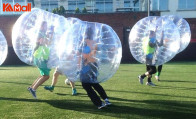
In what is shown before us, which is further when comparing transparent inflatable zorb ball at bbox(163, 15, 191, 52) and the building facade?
the building facade

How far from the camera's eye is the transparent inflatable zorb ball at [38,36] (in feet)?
18.0

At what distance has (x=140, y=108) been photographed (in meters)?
5.46

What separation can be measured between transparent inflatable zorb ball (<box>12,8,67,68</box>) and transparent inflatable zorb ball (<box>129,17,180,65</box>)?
272 cm

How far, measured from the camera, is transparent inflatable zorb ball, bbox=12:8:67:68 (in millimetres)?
5500

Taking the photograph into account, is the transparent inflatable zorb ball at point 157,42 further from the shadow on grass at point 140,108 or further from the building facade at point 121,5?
the building facade at point 121,5

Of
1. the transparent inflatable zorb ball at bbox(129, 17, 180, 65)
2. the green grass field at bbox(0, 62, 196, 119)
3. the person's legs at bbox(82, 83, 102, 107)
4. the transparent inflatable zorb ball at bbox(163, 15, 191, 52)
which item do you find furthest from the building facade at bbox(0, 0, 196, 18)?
the person's legs at bbox(82, 83, 102, 107)

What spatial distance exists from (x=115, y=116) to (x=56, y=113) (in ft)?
3.78

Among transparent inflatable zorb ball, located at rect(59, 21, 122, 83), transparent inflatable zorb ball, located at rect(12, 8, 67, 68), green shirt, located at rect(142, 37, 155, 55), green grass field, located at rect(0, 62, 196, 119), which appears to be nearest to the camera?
transparent inflatable zorb ball, located at rect(59, 21, 122, 83)

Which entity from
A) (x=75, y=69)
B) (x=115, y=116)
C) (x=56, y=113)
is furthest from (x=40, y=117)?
(x=115, y=116)

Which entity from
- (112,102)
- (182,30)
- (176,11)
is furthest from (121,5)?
(112,102)

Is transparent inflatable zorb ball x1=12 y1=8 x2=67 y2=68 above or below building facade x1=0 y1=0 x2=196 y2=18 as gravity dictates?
below

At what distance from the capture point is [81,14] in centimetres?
2298

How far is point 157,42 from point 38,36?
133 inches

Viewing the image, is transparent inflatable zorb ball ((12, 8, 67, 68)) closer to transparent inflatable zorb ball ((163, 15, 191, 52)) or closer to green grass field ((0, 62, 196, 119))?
green grass field ((0, 62, 196, 119))
